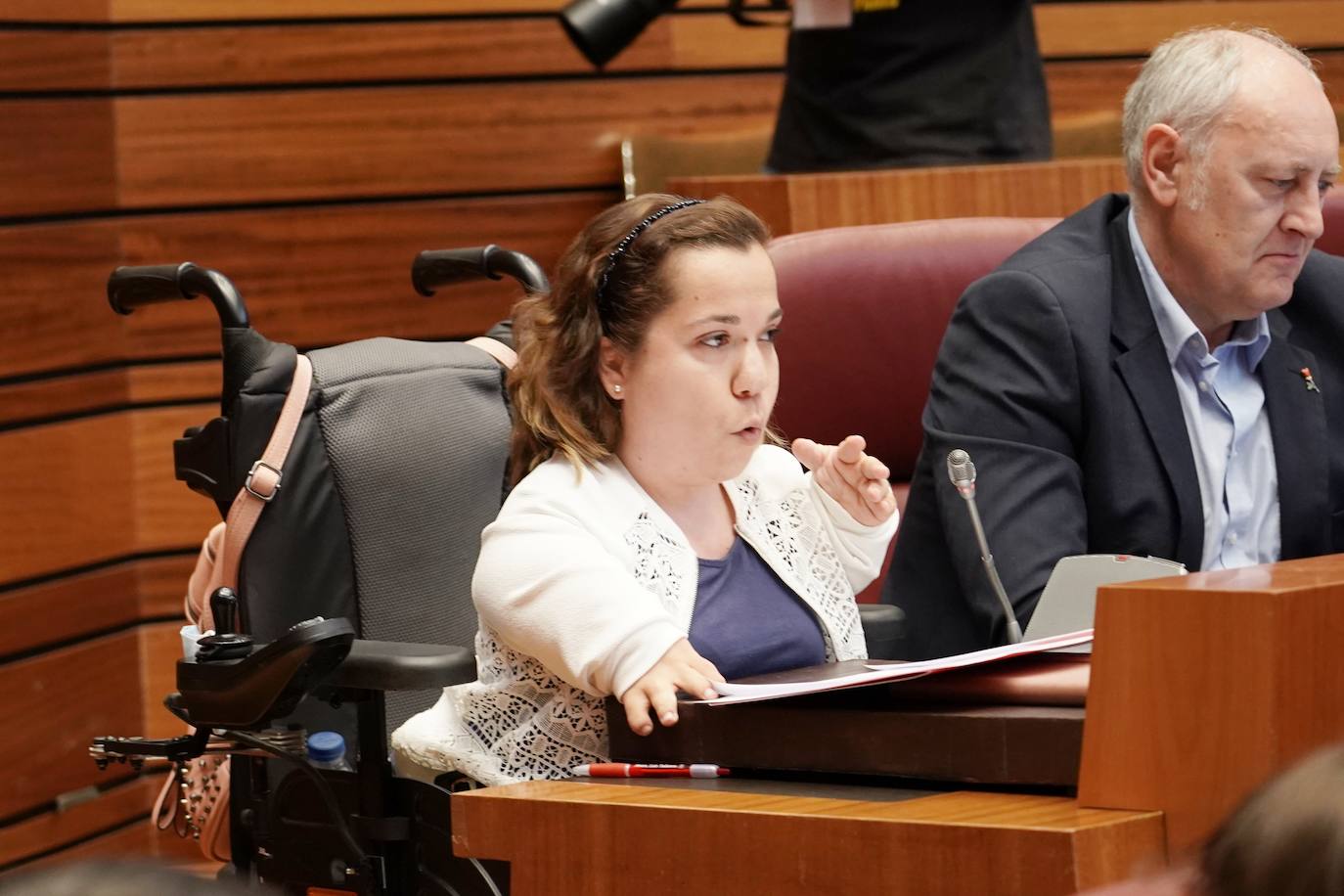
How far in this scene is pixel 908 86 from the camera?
2934 millimetres

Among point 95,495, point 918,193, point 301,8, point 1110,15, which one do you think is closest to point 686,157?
point 301,8

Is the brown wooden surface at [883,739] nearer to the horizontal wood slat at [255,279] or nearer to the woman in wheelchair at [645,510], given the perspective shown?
the woman in wheelchair at [645,510]

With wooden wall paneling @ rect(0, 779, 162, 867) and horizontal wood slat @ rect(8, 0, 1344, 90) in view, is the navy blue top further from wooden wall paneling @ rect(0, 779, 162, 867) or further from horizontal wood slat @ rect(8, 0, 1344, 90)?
horizontal wood slat @ rect(8, 0, 1344, 90)

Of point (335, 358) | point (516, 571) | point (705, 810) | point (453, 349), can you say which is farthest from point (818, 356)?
point (705, 810)

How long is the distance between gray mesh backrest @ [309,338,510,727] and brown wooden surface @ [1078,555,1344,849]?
1.06 metres

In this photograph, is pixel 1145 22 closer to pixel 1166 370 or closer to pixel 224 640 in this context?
pixel 1166 370

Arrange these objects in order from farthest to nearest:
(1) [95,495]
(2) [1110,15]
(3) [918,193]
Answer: (2) [1110,15] < (1) [95,495] < (3) [918,193]

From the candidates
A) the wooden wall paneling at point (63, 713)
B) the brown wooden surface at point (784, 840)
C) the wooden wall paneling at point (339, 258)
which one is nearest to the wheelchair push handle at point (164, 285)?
the brown wooden surface at point (784, 840)

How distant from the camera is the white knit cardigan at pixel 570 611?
1384 millimetres

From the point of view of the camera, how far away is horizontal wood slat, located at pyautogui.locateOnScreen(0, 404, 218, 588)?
321 centimetres

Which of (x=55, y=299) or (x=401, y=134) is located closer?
(x=55, y=299)

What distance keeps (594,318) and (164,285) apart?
1.82ft

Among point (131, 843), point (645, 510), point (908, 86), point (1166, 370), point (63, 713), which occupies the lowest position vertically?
point (131, 843)

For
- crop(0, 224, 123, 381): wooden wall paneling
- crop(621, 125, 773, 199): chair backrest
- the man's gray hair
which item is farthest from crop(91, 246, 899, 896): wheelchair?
crop(621, 125, 773, 199): chair backrest
